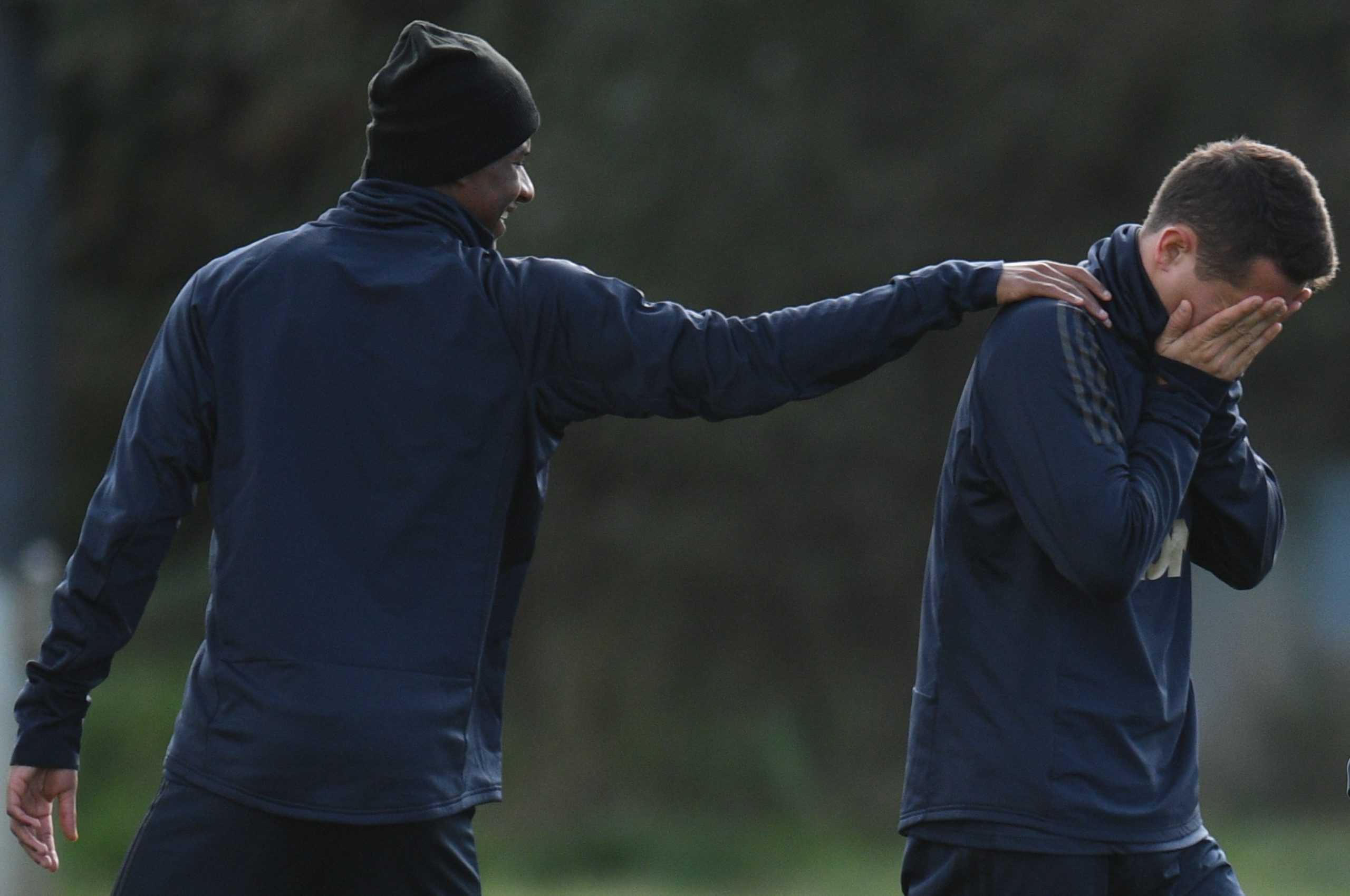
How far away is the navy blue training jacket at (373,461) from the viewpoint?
8.39ft

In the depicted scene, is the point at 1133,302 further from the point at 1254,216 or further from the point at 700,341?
the point at 700,341

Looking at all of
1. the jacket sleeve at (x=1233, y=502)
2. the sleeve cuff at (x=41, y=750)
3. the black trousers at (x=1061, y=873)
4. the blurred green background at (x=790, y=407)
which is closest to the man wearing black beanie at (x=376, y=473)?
the sleeve cuff at (x=41, y=750)

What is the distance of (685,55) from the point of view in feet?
26.6

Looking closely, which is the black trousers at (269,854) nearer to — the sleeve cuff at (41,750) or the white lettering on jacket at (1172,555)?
the sleeve cuff at (41,750)

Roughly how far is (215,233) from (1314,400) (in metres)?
6.23

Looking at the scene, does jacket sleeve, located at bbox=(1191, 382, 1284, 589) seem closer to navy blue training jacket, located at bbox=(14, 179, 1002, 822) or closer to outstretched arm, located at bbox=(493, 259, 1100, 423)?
outstretched arm, located at bbox=(493, 259, 1100, 423)

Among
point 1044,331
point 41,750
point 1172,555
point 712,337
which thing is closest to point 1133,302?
point 1044,331

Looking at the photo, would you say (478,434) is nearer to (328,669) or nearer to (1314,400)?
(328,669)

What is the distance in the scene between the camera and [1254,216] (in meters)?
2.62

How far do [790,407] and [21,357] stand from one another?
158 inches

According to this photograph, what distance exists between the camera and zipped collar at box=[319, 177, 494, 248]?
8.98 feet

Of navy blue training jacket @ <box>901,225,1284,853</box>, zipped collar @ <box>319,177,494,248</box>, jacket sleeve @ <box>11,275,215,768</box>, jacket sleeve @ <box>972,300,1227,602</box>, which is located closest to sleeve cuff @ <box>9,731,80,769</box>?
jacket sleeve @ <box>11,275,215,768</box>

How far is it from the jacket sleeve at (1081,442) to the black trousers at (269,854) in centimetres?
101

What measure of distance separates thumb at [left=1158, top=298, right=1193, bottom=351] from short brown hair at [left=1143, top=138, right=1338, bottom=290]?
0.19ft
